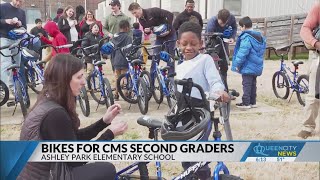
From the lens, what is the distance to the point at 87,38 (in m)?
1.83

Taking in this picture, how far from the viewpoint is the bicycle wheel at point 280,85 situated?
2.05 metres

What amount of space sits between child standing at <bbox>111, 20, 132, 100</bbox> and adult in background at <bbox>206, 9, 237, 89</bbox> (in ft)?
1.24

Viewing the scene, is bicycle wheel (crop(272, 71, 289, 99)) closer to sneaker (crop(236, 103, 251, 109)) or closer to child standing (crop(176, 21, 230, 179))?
sneaker (crop(236, 103, 251, 109))

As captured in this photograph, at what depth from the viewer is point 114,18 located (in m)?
1.80

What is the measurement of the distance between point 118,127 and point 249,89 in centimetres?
75

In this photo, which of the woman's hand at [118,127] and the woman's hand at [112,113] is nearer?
the woman's hand at [118,127]

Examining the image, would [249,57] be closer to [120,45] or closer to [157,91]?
[157,91]

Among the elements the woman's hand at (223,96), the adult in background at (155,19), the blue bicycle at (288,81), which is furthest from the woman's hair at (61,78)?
the blue bicycle at (288,81)

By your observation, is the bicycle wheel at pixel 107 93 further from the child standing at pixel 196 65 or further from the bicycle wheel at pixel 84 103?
the child standing at pixel 196 65

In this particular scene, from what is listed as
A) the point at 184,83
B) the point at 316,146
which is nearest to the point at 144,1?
the point at 184,83

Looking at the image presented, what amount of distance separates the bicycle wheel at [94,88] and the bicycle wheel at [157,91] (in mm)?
285

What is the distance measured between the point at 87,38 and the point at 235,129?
86 centimetres

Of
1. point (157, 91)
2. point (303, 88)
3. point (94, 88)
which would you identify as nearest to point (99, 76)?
point (94, 88)

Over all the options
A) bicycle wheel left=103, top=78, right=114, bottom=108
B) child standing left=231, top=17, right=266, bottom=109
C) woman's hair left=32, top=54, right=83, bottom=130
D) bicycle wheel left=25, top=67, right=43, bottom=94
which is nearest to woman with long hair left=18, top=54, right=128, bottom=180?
woman's hair left=32, top=54, right=83, bottom=130
